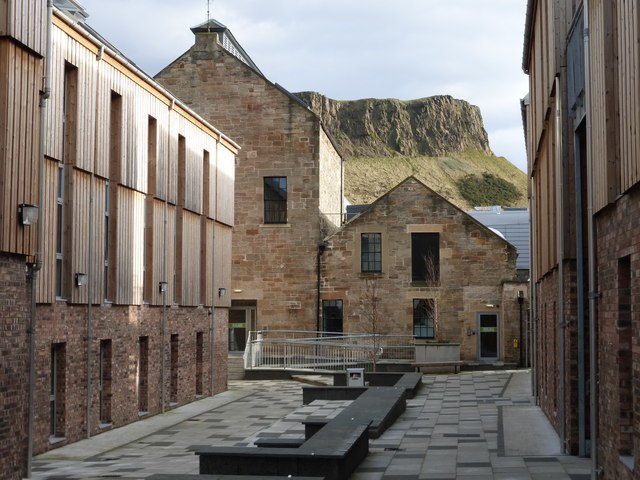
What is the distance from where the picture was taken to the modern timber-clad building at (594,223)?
9055 millimetres

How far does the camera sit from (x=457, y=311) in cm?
3834

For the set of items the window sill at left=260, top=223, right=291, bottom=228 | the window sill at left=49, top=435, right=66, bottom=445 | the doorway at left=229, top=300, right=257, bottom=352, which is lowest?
the window sill at left=49, top=435, right=66, bottom=445

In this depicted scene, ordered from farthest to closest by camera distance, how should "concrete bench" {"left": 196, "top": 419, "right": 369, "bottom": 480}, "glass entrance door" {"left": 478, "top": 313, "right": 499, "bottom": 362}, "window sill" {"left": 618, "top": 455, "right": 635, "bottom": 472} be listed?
"glass entrance door" {"left": 478, "top": 313, "right": 499, "bottom": 362} < "concrete bench" {"left": 196, "top": 419, "right": 369, "bottom": 480} < "window sill" {"left": 618, "top": 455, "right": 635, "bottom": 472}

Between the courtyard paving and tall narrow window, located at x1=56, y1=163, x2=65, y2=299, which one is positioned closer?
the courtyard paving

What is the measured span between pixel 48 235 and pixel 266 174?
22094 millimetres

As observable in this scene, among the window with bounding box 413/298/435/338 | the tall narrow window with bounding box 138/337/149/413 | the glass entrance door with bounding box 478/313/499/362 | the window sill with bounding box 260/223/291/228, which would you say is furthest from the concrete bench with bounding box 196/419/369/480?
the window sill with bounding box 260/223/291/228

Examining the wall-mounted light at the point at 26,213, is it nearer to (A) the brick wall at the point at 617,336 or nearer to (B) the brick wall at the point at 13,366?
(B) the brick wall at the point at 13,366

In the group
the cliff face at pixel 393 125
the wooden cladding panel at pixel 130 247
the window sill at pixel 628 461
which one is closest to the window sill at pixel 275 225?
the wooden cladding panel at pixel 130 247

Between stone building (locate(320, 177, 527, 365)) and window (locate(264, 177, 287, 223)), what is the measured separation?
211cm

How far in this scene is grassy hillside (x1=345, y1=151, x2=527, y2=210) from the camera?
5017 inches

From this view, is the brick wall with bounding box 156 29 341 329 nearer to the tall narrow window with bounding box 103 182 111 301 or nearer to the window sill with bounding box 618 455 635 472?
the tall narrow window with bounding box 103 182 111 301

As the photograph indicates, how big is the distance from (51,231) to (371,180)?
110622mm

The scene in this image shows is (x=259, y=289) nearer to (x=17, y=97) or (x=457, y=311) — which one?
(x=457, y=311)

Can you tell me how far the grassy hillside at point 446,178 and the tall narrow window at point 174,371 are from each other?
3804 inches
